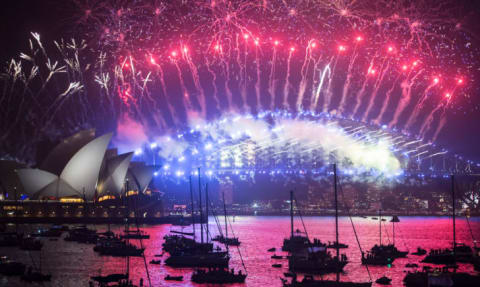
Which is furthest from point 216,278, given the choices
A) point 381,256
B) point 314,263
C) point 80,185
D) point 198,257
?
point 80,185

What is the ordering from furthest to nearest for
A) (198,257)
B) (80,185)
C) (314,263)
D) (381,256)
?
(80,185), (381,256), (198,257), (314,263)

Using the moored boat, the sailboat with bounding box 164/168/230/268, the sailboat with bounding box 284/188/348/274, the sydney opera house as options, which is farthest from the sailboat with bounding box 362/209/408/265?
the sydney opera house

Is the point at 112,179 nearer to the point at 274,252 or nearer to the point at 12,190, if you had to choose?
the point at 12,190

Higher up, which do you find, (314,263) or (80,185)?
(80,185)

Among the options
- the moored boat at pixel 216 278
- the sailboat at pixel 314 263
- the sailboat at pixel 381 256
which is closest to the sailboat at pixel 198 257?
the sailboat at pixel 314 263

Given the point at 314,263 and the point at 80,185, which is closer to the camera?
the point at 314,263

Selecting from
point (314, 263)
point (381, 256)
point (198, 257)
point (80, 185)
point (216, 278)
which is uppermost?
point (80, 185)

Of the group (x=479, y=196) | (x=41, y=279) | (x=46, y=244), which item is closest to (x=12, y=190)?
(x=46, y=244)

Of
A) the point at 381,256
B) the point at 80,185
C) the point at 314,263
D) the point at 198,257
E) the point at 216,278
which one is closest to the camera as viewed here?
the point at 216,278

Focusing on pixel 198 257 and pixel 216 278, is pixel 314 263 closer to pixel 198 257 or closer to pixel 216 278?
pixel 216 278
